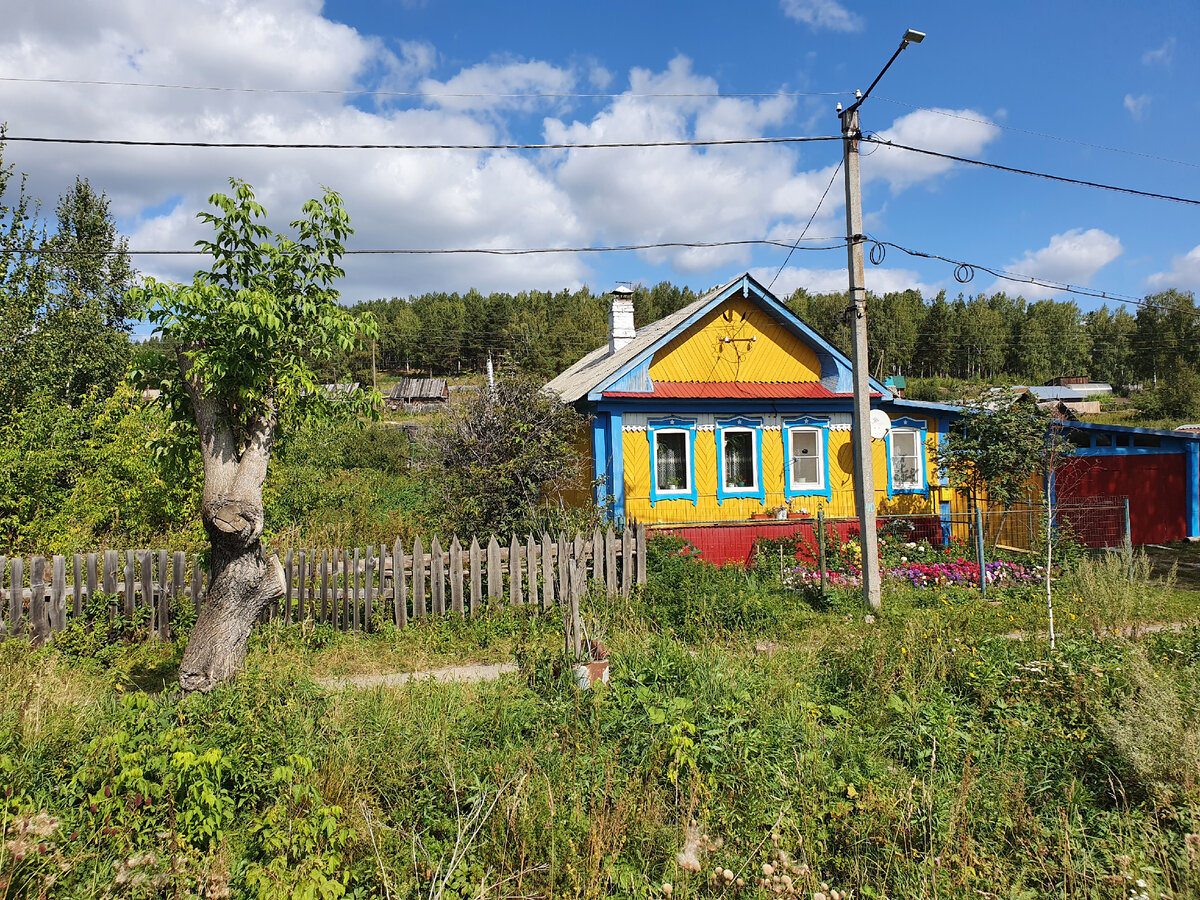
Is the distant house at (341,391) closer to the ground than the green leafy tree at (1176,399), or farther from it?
closer to the ground

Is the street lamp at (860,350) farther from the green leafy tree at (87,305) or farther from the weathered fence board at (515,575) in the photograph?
the green leafy tree at (87,305)

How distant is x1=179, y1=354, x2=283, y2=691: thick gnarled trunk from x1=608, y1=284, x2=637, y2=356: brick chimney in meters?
13.2

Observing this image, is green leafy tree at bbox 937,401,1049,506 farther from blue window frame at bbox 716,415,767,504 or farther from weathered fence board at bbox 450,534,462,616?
weathered fence board at bbox 450,534,462,616

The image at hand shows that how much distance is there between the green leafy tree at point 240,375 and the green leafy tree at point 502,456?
15.0 ft

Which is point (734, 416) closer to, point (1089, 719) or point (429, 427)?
point (429, 427)

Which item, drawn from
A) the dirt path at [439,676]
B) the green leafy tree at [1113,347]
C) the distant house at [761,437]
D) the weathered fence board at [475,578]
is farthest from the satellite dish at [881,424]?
the green leafy tree at [1113,347]

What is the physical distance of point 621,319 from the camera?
18.3 meters

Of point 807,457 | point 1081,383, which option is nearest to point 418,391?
point 807,457

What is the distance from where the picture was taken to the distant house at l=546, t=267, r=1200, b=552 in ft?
44.3

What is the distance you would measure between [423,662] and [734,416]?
8.90 meters

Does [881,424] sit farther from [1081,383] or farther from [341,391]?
[1081,383]

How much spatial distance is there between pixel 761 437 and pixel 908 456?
11.8ft

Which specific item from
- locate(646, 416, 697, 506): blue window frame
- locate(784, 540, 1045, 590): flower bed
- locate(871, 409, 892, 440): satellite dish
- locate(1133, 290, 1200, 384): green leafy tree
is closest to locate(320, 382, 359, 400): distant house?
locate(784, 540, 1045, 590): flower bed

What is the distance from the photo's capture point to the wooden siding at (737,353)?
46.3ft
